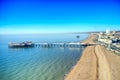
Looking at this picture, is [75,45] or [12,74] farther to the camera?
[75,45]

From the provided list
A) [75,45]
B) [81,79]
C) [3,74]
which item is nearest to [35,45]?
[75,45]

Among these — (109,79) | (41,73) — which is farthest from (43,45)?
(109,79)

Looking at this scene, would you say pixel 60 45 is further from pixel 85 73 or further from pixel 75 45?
pixel 85 73

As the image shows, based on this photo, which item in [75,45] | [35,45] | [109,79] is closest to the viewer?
[109,79]

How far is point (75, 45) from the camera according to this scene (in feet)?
225

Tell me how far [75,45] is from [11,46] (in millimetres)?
27375

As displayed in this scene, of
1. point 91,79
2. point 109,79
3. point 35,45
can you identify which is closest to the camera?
point 109,79

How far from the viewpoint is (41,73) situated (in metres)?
27.2

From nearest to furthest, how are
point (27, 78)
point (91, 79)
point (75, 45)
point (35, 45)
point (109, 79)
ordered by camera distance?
point (109, 79) < point (91, 79) < point (27, 78) < point (75, 45) < point (35, 45)

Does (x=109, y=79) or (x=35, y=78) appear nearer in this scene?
(x=109, y=79)

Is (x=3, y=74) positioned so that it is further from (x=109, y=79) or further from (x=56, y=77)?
(x=109, y=79)

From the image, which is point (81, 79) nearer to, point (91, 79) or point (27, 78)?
point (91, 79)

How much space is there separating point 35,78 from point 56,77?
3.18 m

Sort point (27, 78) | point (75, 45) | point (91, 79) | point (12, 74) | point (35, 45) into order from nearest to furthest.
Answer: point (91, 79)
point (27, 78)
point (12, 74)
point (75, 45)
point (35, 45)
